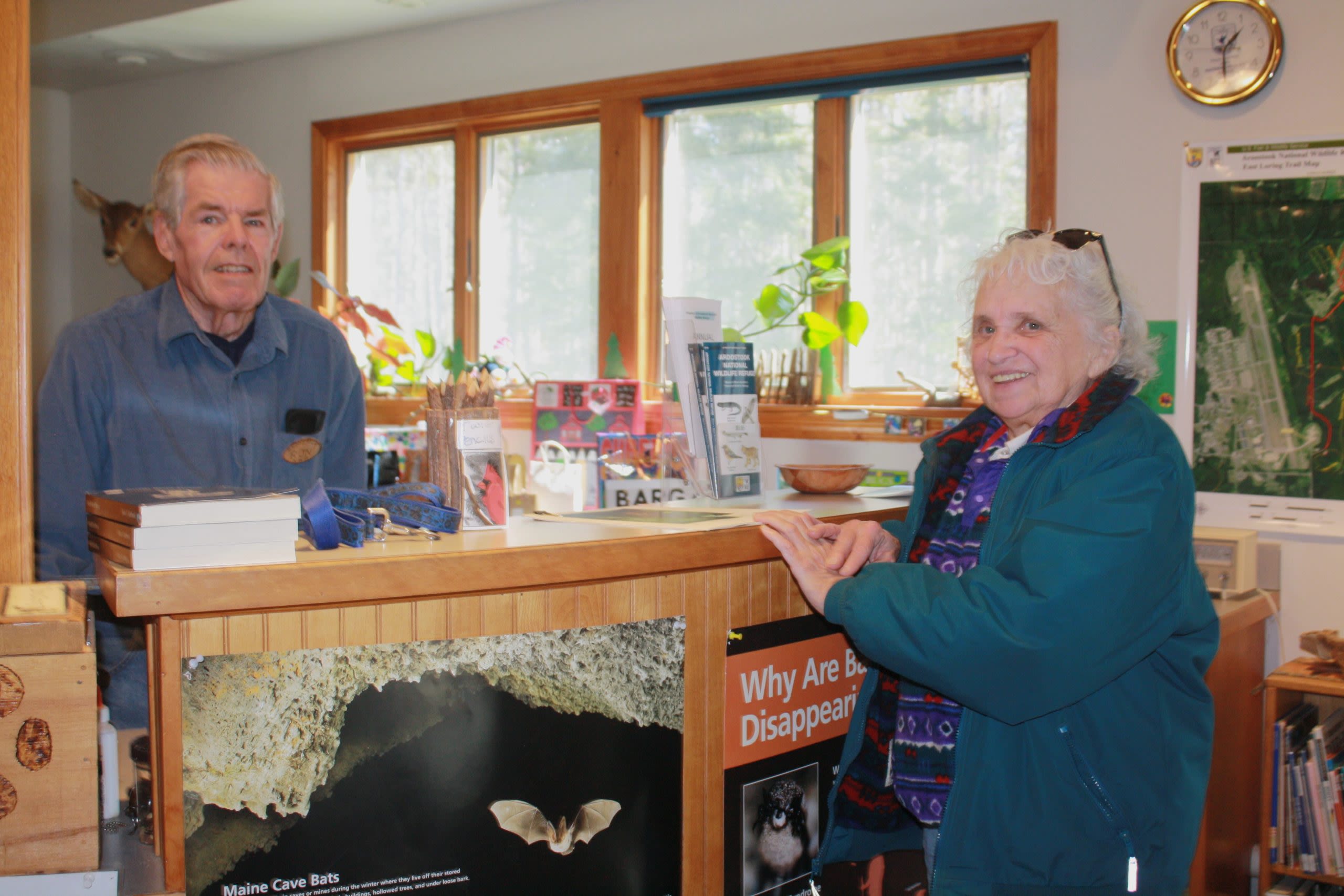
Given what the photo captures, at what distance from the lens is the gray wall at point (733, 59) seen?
10.6 ft

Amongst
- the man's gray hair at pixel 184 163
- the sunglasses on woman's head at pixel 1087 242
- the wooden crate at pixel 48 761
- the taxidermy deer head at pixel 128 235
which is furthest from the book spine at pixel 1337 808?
the taxidermy deer head at pixel 128 235

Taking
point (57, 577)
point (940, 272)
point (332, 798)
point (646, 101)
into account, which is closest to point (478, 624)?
point (332, 798)

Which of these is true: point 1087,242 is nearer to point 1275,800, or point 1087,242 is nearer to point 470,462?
point 470,462

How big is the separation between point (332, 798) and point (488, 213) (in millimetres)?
4313

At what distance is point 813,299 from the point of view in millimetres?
4309

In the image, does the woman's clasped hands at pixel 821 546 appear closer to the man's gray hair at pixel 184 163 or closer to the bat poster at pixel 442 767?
the bat poster at pixel 442 767

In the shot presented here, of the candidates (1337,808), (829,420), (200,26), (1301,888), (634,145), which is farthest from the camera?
(200,26)

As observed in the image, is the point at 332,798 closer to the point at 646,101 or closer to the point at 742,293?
the point at 742,293

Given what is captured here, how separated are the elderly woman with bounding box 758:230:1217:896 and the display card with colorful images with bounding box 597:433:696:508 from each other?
523 mm

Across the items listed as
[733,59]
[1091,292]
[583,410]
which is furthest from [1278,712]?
[733,59]

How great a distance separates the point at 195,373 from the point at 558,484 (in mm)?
1971

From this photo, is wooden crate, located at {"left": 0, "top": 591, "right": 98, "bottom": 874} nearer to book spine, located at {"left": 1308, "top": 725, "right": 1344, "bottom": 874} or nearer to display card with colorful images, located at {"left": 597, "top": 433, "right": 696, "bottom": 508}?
display card with colorful images, located at {"left": 597, "top": 433, "right": 696, "bottom": 508}

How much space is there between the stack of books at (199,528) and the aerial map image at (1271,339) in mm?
2991

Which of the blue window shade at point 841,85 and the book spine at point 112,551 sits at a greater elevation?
the blue window shade at point 841,85
